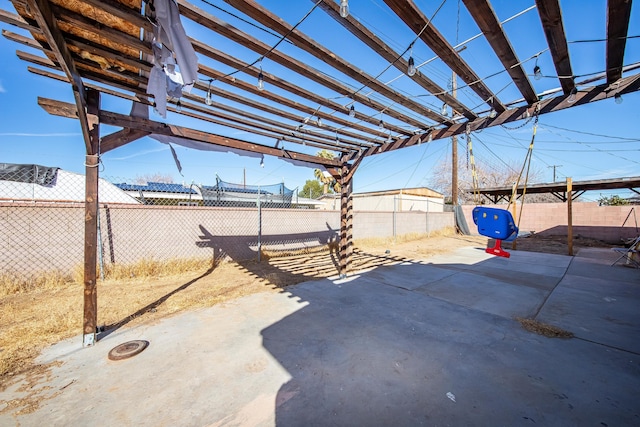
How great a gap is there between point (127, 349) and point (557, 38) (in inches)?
186

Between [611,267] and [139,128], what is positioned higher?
[139,128]

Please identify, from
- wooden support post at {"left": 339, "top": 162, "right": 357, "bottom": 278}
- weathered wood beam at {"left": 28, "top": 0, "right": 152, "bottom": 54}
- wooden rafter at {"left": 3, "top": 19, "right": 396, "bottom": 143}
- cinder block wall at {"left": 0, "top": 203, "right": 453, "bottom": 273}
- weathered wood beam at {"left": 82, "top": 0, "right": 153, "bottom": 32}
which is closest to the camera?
weathered wood beam at {"left": 82, "top": 0, "right": 153, "bottom": 32}

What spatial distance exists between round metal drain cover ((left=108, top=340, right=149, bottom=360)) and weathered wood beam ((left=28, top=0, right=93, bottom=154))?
1.93 metres

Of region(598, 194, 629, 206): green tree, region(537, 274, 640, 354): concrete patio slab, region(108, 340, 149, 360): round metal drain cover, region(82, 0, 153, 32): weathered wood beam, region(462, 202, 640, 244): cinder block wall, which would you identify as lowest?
region(537, 274, 640, 354): concrete patio slab

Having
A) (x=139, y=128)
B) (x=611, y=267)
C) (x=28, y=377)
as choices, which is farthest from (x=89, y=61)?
(x=611, y=267)

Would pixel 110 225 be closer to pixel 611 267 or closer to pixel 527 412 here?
pixel 527 412

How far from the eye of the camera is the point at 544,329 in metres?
2.70

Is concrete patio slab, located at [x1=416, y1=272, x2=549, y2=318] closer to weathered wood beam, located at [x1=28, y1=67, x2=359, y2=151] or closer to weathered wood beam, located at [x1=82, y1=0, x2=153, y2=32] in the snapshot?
weathered wood beam, located at [x1=28, y1=67, x2=359, y2=151]

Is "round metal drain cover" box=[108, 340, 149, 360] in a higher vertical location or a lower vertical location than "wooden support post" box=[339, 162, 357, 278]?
lower

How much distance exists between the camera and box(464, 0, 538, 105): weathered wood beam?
1771 mm

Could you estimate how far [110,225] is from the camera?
440 cm

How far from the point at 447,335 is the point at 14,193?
27.1ft

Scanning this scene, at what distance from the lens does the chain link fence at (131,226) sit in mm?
3734

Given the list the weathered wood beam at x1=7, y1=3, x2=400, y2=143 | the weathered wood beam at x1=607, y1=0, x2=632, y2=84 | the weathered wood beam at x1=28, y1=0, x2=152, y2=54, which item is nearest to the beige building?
the weathered wood beam at x1=7, y1=3, x2=400, y2=143
